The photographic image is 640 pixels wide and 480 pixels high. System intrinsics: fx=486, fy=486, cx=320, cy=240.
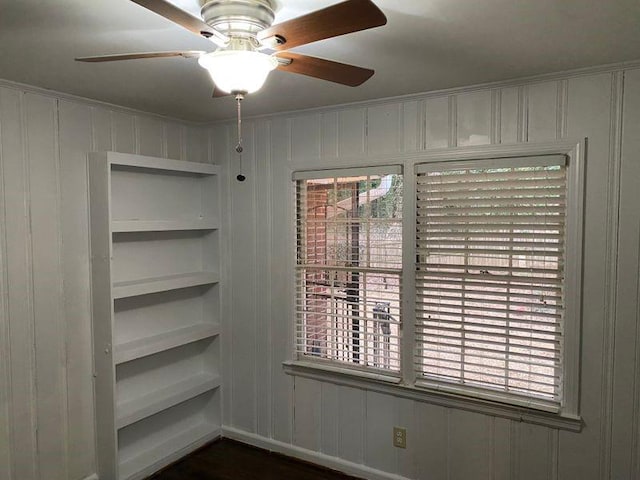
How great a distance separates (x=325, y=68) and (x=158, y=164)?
1.80 metres

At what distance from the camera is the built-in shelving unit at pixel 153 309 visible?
2.89 metres

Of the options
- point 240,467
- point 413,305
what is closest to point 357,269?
point 413,305

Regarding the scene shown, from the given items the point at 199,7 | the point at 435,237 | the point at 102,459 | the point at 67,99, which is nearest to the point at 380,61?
the point at 199,7

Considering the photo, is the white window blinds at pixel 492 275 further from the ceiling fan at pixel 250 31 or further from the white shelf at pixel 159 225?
the white shelf at pixel 159 225

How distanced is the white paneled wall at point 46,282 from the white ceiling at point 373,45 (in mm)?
230

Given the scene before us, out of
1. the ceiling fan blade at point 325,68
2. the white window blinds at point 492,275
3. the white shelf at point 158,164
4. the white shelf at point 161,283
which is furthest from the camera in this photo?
the white shelf at point 161,283

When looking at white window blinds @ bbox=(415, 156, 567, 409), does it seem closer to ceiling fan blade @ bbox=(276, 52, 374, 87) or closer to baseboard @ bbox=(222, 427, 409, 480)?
baseboard @ bbox=(222, 427, 409, 480)

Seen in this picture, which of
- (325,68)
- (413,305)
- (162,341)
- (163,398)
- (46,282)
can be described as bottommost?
(163,398)

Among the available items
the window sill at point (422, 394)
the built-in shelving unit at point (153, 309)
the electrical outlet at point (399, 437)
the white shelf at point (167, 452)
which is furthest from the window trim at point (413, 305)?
the white shelf at point (167, 452)

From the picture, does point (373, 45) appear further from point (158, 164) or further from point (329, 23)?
point (158, 164)

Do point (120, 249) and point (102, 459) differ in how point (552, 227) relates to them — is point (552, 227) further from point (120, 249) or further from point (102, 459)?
point (102, 459)

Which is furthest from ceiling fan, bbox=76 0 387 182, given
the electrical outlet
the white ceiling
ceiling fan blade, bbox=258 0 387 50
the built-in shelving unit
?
the electrical outlet

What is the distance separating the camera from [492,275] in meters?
2.61

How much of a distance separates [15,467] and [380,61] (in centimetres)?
280
